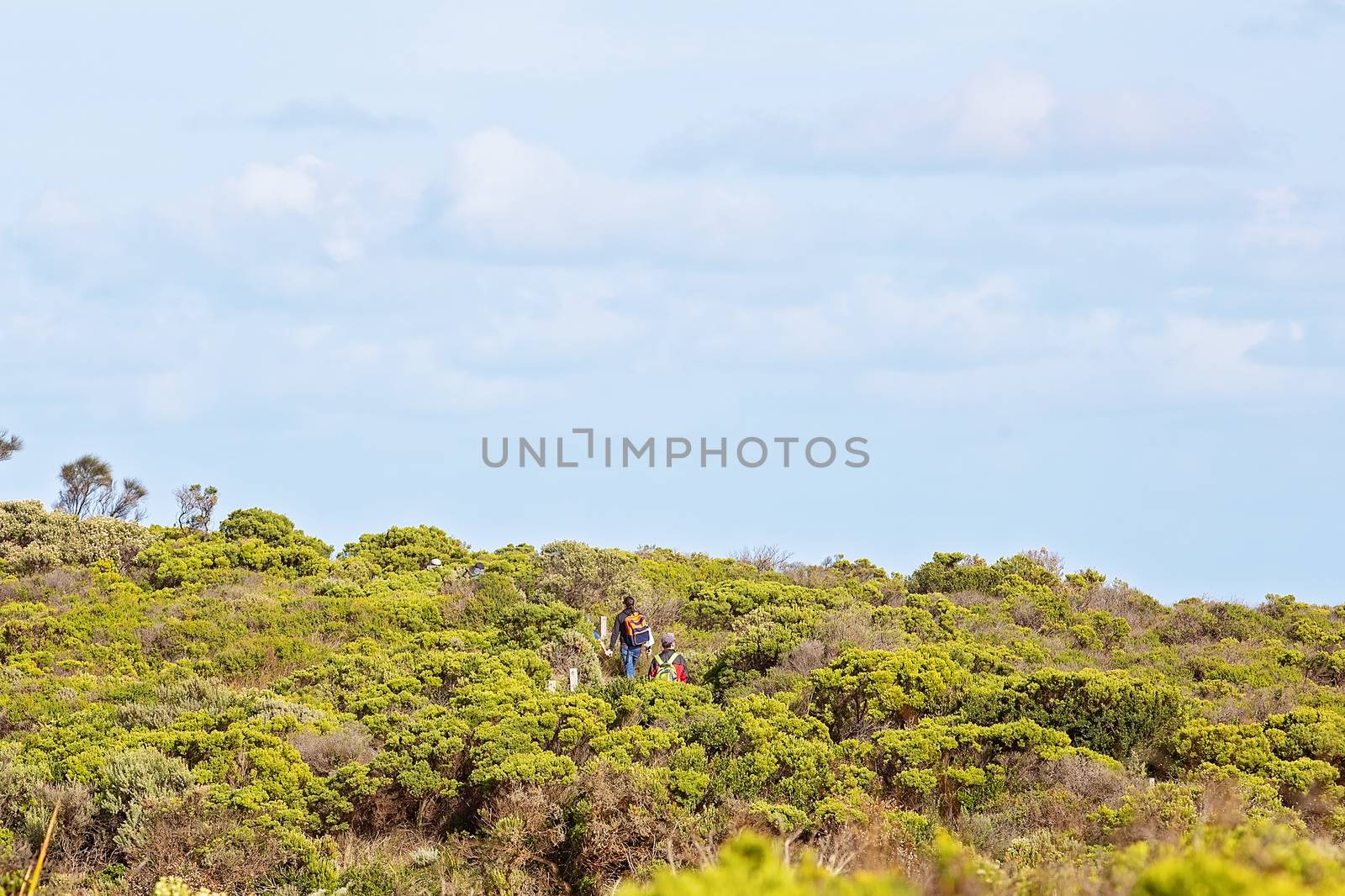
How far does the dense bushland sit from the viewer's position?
11.3 meters

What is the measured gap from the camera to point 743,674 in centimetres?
1772

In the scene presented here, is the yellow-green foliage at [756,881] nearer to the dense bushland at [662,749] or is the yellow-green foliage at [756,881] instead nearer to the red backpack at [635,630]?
the dense bushland at [662,749]

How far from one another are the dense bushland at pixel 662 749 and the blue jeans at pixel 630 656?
15.6 inches

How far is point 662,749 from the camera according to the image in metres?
13.9

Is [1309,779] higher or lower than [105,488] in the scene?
lower

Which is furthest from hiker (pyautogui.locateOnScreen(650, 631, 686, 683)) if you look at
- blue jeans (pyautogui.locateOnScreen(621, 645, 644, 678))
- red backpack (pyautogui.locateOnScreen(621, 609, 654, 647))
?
red backpack (pyautogui.locateOnScreen(621, 609, 654, 647))

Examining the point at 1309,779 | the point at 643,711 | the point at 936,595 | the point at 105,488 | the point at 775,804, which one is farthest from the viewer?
the point at 105,488

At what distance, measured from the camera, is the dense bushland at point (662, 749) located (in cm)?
1134

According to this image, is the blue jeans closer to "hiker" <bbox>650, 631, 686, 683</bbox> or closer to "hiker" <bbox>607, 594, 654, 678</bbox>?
"hiker" <bbox>607, 594, 654, 678</bbox>

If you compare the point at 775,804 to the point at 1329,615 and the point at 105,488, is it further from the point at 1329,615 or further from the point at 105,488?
the point at 105,488

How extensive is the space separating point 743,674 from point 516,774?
5114mm

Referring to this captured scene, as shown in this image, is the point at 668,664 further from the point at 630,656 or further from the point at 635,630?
the point at 635,630

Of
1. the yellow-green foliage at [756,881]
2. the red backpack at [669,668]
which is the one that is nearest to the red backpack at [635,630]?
the red backpack at [669,668]

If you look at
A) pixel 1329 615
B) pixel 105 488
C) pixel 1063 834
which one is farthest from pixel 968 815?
pixel 105 488
